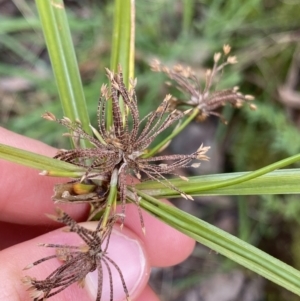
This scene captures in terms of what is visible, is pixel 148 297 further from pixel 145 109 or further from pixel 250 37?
pixel 250 37

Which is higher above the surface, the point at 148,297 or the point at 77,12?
the point at 77,12

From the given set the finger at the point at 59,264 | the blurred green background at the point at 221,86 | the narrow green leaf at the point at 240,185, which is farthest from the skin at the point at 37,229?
the blurred green background at the point at 221,86

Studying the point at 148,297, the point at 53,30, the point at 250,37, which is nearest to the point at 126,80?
the point at 53,30

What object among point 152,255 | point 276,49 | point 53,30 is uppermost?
point 53,30

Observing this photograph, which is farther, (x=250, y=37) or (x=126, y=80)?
(x=250, y=37)

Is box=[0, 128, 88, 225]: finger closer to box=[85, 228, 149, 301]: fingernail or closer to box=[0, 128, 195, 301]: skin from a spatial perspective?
box=[0, 128, 195, 301]: skin

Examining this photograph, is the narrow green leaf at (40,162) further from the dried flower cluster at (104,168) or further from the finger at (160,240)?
the finger at (160,240)
